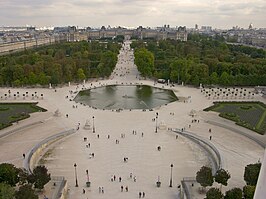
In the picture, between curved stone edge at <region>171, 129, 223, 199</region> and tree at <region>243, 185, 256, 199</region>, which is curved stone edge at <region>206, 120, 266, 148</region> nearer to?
curved stone edge at <region>171, 129, 223, 199</region>

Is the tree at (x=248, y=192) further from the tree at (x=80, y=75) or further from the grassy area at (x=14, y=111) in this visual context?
the tree at (x=80, y=75)

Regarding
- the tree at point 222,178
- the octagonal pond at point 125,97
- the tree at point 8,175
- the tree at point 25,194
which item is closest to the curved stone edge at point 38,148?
the tree at point 8,175

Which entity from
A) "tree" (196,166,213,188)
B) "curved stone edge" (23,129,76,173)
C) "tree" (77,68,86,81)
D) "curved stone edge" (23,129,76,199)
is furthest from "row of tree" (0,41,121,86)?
"tree" (196,166,213,188)

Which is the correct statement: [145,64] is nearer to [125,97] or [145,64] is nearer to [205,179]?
[125,97]

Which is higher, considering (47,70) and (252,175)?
(47,70)

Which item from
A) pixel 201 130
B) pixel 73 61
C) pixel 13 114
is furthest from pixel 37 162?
pixel 73 61

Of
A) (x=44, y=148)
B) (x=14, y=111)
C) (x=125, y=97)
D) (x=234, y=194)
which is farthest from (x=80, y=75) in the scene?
(x=234, y=194)

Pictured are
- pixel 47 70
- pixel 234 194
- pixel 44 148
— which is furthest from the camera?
pixel 47 70
